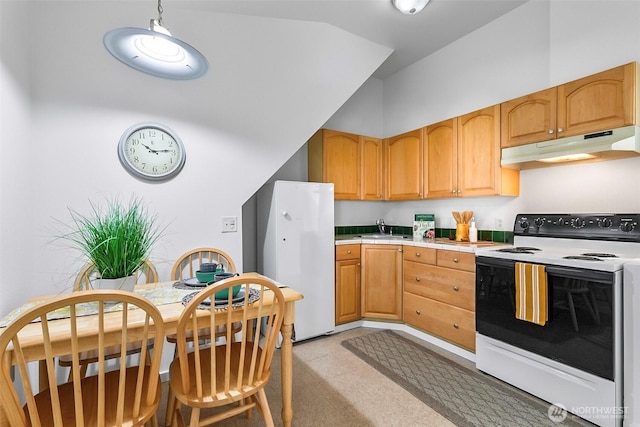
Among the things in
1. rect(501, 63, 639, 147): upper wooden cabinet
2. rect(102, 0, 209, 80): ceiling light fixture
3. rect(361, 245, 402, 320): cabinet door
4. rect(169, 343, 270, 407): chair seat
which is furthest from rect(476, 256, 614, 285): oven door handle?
rect(102, 0, 209, 80): ceiling light fixture

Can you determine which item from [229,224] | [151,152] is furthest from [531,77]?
[151,152]

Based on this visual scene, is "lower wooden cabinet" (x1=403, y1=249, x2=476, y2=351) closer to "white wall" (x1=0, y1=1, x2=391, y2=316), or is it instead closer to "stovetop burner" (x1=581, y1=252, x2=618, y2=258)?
"stovetop burner" (x1=581, y1=252, x2=618, y2=258)

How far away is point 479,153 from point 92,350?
10.1 feet

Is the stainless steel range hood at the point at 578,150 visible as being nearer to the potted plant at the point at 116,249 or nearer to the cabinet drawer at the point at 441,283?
the cabinet drawer at the point at 441,283

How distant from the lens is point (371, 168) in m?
3.60

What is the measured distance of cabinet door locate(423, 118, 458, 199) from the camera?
113 inches

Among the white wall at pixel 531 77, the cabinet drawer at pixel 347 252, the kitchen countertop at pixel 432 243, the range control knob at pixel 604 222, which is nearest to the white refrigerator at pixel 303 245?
the cabinet drawer at pixel 347 252

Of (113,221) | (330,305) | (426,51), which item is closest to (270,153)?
(113,221)

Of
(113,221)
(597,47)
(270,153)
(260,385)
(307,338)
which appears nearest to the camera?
(260,385)

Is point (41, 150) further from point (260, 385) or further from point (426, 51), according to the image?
point (426, 51)

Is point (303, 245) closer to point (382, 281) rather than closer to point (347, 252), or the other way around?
point (347, 252)

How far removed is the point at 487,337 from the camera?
2.18 metres

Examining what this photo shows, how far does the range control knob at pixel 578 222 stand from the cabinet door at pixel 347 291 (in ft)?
5.86

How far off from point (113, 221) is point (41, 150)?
0.89 metres
